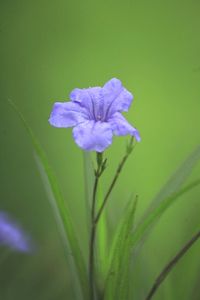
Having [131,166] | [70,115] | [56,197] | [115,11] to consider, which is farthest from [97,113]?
[115,11]

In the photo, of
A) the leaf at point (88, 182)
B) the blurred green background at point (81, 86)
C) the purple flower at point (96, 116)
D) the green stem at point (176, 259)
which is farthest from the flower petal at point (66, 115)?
the blurred green background at point (81, 86)

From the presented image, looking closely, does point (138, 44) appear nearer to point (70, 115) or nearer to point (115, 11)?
point (115, 11)

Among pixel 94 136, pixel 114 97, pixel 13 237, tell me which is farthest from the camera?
pixel 13 237

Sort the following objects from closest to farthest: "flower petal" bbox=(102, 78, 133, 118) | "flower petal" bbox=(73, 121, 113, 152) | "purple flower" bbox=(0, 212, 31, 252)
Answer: "flower petal" bbox=(73, 121, 113, 152) → "flower petal" bbox=(102, 78, 133, 118) → "purple flower" bbox=(0, 212, 31, 252)

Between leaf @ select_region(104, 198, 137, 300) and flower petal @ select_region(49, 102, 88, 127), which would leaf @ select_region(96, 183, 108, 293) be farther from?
flower petal @ select_region(49, 102, 88, 127)

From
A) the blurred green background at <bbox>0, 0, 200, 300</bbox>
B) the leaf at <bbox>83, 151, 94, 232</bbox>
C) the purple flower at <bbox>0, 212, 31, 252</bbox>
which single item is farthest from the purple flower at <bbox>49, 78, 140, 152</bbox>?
the purple flower at <bbox>0, 212, 31, 252</bbox>

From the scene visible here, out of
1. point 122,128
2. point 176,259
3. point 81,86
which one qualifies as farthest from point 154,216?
point 81,86

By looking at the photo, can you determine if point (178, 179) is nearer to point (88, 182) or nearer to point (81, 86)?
point (88, 182)
